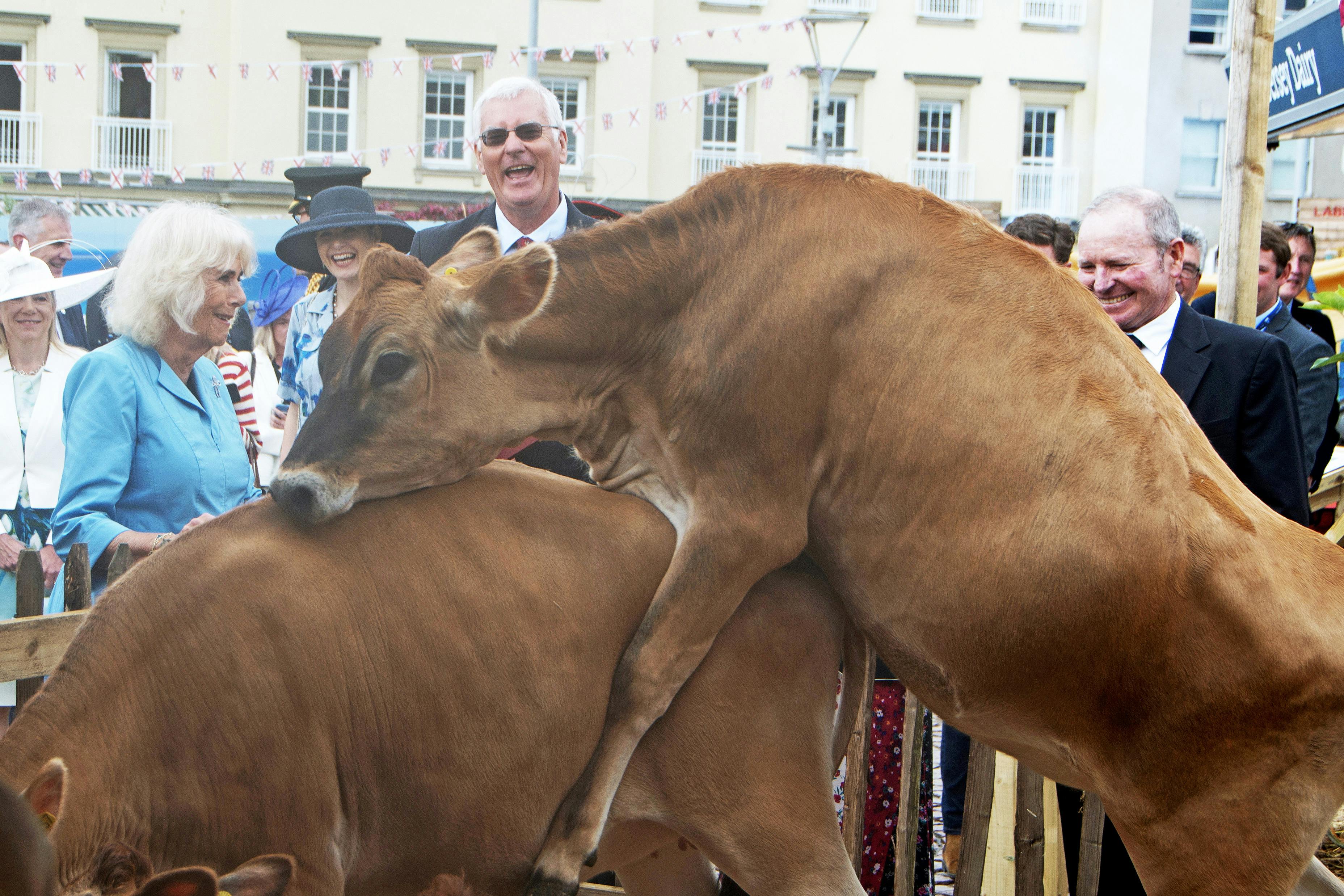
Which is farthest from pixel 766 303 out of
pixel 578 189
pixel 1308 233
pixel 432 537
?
pixel 578 189

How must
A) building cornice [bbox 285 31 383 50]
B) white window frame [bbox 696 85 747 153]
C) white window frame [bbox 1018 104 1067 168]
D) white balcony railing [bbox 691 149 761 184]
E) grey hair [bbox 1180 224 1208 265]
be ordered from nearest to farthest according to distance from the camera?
grey hair [bbox 1180 224 1208 265], building cornice [bbox 285 31 383 50], white balcony railing [bbox 691 149 761 184], white window frame [bbox 696 85 747 153], white window frame [bbox 1018 104 1067 168]

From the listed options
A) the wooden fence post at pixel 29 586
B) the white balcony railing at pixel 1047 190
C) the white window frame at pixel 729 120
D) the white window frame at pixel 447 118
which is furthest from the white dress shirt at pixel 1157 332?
the white balcony railing at pixel 1047 190

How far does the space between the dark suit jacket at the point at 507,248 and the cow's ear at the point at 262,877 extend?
1644mm

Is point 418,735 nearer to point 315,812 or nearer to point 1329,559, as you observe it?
point 315,812

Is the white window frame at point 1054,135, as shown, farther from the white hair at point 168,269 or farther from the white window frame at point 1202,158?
the white hair at point 168,269

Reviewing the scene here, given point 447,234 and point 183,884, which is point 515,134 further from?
point 183,884

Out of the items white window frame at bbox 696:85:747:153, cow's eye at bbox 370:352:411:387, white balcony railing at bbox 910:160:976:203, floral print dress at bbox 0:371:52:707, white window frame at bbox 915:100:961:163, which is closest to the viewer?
cow's eye at bbox 370:352:411:387

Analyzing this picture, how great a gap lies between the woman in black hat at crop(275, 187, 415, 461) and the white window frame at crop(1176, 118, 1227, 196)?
2789cm

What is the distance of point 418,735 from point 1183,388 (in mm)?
2766

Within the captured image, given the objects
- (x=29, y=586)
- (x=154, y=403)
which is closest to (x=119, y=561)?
(x=29, y=586)

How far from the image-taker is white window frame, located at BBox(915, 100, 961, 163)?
2898 cm

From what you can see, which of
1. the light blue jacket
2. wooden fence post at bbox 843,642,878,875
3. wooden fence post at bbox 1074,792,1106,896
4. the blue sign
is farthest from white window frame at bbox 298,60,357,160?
wooden fence post at bbox 1074,792,1106,896

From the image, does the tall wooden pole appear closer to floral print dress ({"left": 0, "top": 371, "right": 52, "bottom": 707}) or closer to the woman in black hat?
the woman in black hat

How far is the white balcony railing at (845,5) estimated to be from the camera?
1109 inches
